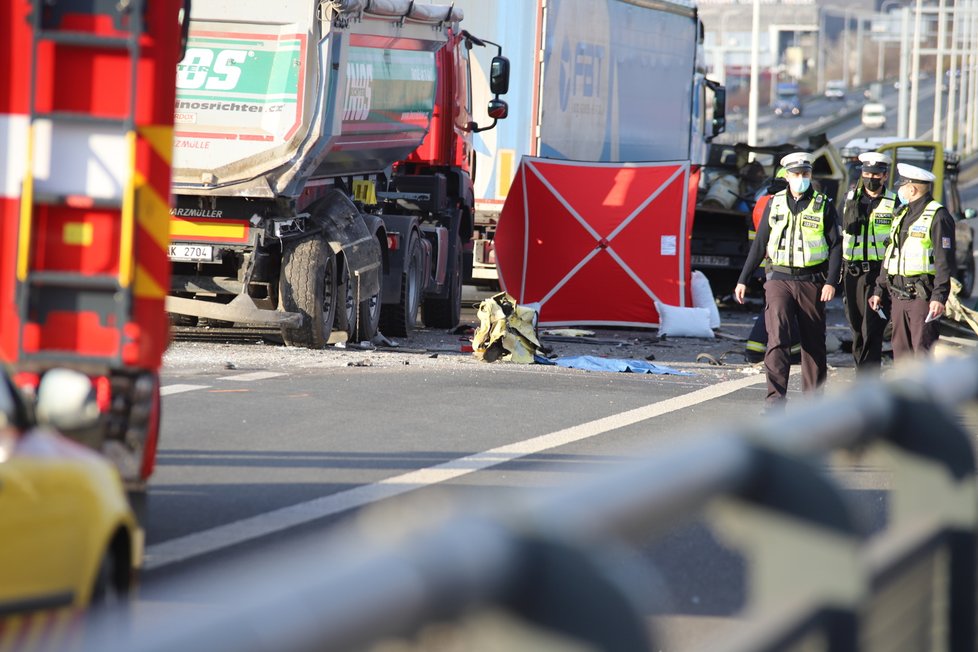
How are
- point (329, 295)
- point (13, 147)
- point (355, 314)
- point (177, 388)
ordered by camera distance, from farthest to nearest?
point (355, 314), point (329, 295), point (177, 388), point (13, 147)

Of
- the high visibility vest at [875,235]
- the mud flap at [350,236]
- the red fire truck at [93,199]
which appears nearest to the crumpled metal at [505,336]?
the mud flap at [350,236]

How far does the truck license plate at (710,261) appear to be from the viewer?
1012 inches

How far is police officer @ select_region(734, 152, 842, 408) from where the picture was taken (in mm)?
12180

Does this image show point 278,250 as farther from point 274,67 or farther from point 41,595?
point 41,595

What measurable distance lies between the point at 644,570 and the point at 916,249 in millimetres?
11012

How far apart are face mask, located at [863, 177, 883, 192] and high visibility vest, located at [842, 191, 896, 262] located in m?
0.09

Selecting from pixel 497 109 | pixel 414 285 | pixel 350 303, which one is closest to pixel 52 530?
pixel 350 303

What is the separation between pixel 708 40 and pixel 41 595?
148 meters

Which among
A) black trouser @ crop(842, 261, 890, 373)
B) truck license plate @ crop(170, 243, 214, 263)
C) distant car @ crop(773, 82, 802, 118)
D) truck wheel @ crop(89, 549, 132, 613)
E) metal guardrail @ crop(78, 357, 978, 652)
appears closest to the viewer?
metal guardrail @ crop(78, 357, 978, 652)

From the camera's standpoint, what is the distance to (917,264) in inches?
513

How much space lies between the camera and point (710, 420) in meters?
12.3

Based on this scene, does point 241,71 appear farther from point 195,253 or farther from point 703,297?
point 703,297

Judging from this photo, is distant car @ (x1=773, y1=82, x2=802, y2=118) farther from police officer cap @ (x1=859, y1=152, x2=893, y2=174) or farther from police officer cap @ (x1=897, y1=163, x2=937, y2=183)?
police officer cap @ (x1=897, y1=163, x2=937, y2=183)

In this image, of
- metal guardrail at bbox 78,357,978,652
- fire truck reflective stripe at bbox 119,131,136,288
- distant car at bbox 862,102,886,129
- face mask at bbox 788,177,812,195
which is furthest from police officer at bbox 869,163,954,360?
distant car at bbox 862,102,886,129
